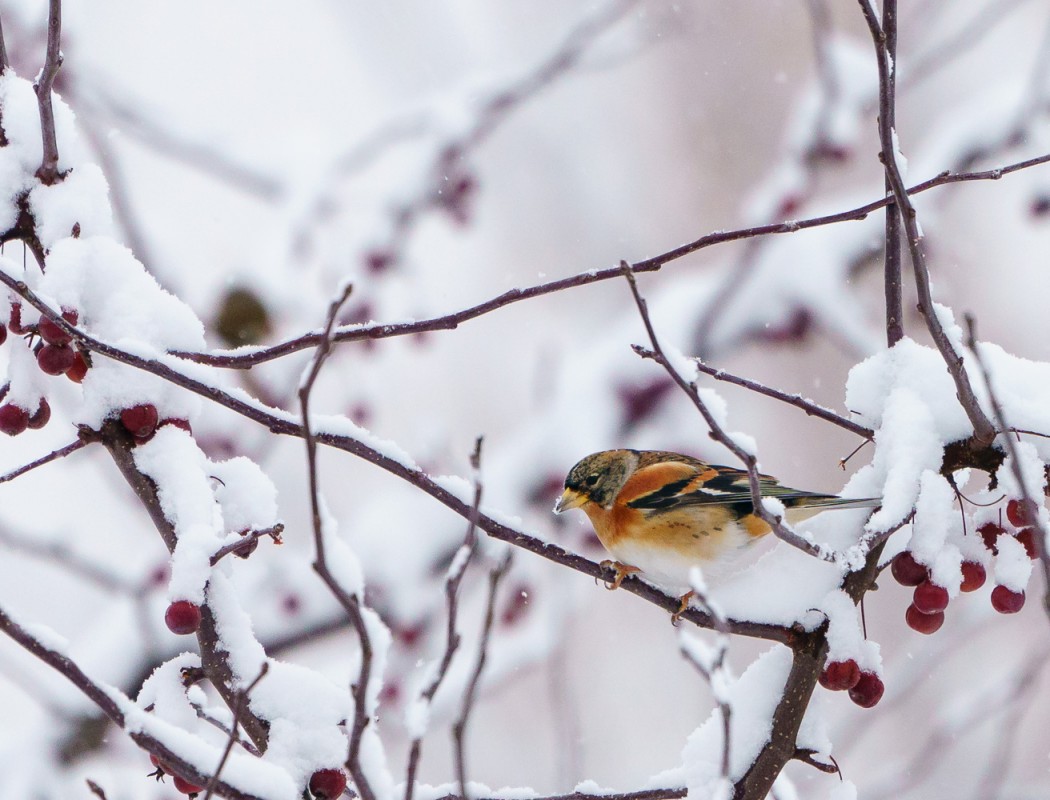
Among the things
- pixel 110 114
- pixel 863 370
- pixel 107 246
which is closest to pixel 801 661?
pixel 863 370

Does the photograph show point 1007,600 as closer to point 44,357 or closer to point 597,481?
point 597,481

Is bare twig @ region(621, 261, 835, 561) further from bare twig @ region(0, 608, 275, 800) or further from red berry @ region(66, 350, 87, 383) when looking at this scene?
red berry @ region(66, 350, 87, 383)

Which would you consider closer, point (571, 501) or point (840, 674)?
point (840, 674)

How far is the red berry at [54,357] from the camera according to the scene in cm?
155

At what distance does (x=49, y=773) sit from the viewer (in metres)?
4.20

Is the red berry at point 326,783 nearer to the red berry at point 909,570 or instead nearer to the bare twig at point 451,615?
the bare twig at point 451,615

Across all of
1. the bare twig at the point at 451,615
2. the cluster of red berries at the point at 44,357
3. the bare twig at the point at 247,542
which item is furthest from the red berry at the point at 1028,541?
the cluster of red berries at the point at 44,357

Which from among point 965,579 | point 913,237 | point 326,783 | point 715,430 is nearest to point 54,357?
point 326,783

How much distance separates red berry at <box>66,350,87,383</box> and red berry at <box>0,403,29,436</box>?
3.7 inches

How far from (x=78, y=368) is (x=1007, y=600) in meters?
1.63

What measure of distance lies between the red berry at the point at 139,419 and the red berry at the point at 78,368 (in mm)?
141

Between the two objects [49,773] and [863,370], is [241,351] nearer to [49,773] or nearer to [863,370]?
[863,370]

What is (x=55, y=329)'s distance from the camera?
1519 mm

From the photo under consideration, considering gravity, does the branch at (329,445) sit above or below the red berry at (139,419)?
below
